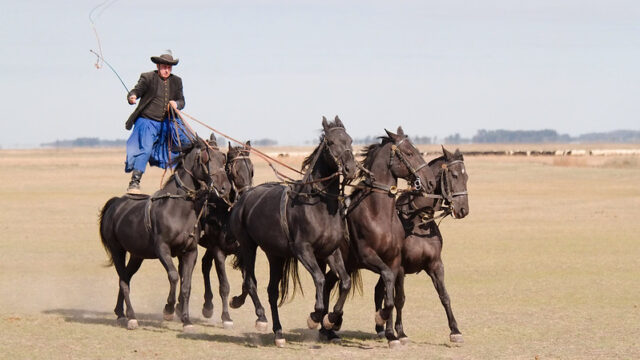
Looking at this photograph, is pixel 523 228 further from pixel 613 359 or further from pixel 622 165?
pixel 622 165

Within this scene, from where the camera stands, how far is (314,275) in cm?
1195

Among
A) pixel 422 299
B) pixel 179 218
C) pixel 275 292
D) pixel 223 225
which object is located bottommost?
pixel 422 299

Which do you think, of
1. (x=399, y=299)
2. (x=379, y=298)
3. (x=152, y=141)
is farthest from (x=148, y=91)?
(x=399, y=299)

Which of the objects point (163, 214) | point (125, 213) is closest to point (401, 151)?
point (163, 214)

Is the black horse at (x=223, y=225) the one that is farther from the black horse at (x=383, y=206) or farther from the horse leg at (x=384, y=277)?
the horse leg at (x=384, y=277)

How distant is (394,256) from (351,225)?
2.07 feet

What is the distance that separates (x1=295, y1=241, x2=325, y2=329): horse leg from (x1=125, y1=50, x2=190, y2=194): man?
3.71 metres

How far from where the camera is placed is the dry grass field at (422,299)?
12.3 metres

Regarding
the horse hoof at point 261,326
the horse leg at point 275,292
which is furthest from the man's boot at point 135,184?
the horse hoof at point 261,326

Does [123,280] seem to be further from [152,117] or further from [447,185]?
[447,185]

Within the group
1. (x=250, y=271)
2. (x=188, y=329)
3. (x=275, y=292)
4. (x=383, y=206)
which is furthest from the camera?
(x=188, y=329)

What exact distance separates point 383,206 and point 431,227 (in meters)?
1.05

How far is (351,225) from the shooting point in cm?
1255

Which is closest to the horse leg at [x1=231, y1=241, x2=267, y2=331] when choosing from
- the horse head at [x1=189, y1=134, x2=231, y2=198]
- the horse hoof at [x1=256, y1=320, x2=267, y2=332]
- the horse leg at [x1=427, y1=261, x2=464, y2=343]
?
the horse hoof at [x1=256, y1=320, x2=267, y2=332]
